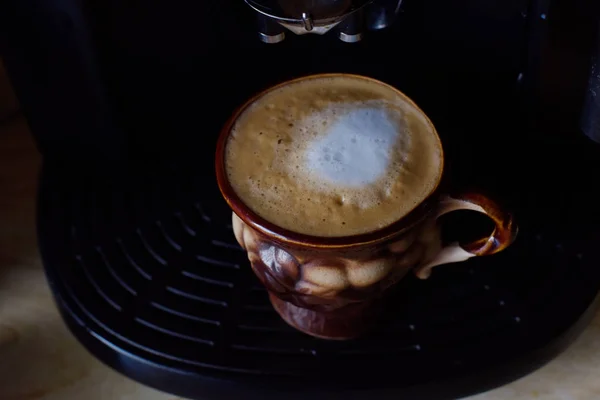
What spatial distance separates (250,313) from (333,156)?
0.42 feet

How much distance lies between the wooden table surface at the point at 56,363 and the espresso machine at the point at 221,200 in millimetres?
17

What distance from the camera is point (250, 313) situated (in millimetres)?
509

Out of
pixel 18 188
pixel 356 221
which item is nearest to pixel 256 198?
pixel 356 221

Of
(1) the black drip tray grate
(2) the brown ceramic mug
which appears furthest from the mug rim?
(1) the black drip tray grate

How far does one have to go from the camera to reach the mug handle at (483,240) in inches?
17.1

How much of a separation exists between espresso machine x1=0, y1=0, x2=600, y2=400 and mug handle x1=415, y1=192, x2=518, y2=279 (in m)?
0.02

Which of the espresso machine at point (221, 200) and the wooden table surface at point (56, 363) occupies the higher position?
the espresso machine at point (221, 200)

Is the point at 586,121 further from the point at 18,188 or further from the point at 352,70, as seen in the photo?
the point at 18,188

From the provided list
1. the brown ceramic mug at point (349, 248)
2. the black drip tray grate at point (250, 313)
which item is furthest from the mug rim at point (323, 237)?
the black drip tray grate at point (250, 313)

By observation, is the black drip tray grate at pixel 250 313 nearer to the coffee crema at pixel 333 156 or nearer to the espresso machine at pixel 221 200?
the espresso machine at pixel 221 200

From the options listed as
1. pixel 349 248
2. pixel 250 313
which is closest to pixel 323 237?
pixel 349 248

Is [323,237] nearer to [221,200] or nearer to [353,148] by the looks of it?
[353,148]

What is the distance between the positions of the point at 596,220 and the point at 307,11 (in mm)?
246

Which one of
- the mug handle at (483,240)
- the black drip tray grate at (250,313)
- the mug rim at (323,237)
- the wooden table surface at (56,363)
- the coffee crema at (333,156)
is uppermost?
the coffee crema at (333,156)
